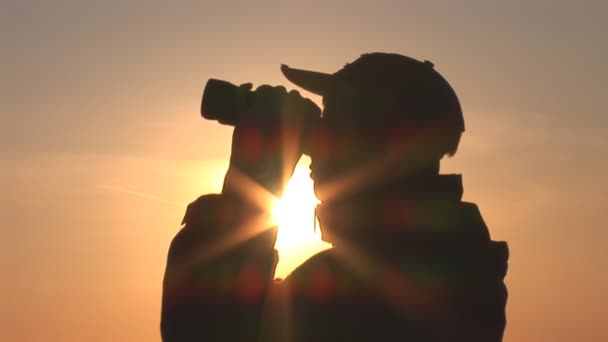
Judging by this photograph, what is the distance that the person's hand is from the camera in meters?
8.97

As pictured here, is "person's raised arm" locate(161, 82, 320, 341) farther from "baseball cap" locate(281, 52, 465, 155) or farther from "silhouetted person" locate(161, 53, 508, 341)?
"baseball cap" locate(281, 52, 465, 155)

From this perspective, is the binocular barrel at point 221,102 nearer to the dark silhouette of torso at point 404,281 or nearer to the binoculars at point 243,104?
the binoculars at point 243,104

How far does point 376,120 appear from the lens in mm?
9617

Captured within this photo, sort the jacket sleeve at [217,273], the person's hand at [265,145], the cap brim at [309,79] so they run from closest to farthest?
1. the jacket sleeve at [217,273]
2. the person's hand at [265,145]
3. the cap brim at [309,79]

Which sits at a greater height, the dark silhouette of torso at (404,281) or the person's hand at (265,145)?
the person's hand at (265,145)

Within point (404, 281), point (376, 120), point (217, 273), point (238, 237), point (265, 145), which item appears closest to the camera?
point (217, 273)

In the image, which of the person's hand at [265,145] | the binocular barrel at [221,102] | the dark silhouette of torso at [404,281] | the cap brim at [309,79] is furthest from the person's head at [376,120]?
the binocular barrel at [221,102]

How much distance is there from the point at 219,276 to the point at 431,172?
2562 mm

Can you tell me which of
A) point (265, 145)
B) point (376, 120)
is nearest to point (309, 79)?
point (376, 120)

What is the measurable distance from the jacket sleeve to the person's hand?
0.28 metres

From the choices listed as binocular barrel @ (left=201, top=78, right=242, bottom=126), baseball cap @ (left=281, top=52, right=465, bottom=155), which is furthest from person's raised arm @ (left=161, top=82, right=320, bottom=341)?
baseball cap @ (left=281, top=52, right=465, bottom=155)

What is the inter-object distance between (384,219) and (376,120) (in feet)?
3.30

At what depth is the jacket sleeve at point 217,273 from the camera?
8.51 meters

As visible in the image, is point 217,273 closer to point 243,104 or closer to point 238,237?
point 238,237
